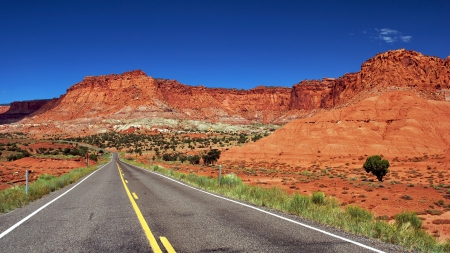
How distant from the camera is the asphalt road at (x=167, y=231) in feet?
Answer: 18.7

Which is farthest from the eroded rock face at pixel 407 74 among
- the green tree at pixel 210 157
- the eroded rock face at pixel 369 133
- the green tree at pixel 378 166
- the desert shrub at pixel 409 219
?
the desert shrub at pixel 409 219

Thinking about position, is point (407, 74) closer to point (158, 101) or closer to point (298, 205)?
point (298, 205)

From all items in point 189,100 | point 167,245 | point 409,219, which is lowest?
point 409,219

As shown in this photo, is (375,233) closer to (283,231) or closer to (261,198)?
(283,231)

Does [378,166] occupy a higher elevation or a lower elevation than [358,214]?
lower

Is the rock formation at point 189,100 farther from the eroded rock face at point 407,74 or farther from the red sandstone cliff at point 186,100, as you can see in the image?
the eroded rock face at point 407,74

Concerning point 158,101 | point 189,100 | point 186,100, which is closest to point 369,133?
point 158,101

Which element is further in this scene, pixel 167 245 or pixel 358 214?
pixel 358 214

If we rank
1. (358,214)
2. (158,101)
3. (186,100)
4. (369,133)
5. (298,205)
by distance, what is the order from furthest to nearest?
1. (186,100)
2. (158,101)
3. (369,133)
4. (298,205)
5. (358,214)

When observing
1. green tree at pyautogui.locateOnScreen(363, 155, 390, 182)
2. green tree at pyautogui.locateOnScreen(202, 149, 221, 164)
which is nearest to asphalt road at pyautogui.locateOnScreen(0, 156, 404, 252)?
green tree at pyautogui.locateOnScreen(363, 155, 390, 182)

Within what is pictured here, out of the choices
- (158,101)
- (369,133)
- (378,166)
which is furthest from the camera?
(158,101)

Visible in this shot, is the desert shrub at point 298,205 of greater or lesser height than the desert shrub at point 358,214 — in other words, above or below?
above

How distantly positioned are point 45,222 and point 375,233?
25.6 feet

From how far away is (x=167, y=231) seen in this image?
683 centimetres
